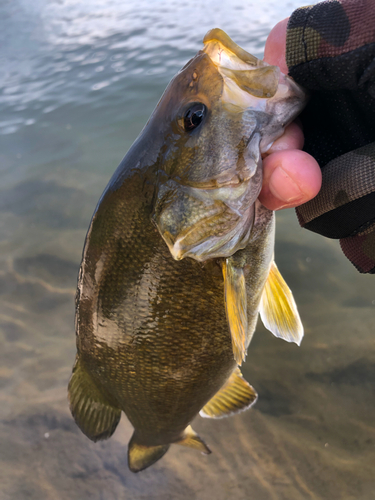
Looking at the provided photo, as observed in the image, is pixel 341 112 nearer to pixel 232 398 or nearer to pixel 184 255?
pixel 184 255

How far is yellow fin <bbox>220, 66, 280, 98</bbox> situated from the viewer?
4.14ft

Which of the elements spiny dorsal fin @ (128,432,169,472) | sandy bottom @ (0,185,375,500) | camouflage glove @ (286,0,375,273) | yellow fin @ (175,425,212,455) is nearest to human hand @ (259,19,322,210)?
camouflage glove @ (286,0,375,273)

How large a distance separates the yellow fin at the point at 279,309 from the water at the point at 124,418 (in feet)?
3.91

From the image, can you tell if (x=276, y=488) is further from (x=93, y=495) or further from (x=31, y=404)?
(x=31, y=404)

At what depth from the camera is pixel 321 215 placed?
168cm

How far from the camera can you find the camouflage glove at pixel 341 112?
1.34 meters

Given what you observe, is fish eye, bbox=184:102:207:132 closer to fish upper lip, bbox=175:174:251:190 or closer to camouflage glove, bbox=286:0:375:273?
fish upper lip, bbox=175:174:251:190

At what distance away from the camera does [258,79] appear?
1277 millimetres

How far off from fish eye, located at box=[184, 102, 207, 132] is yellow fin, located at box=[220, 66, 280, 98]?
14 cm

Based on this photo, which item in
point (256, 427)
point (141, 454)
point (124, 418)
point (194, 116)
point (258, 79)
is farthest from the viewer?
point (124, 418)

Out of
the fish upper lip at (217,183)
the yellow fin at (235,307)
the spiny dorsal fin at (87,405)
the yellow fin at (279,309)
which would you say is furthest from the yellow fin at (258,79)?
the spiny dorsal fin at (87,405)

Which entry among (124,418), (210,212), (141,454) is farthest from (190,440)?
(210,212)

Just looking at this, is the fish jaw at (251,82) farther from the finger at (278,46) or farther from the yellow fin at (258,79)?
the finger at (278,46)

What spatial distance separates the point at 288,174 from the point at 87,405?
1.52m
